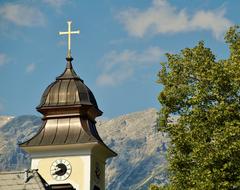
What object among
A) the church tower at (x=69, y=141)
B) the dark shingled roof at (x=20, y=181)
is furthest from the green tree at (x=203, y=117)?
the church tower at (x=69, y=141)

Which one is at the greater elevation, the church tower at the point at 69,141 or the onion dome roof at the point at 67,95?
the onion dome roof at the point at 67,95

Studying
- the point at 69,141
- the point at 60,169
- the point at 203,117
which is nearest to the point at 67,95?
the point at 69,141

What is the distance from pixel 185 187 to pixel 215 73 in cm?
578

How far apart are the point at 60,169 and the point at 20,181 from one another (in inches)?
333

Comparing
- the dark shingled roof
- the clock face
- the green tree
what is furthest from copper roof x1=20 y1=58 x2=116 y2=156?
the green tree

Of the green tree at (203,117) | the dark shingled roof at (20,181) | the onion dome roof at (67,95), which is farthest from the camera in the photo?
the onion dome roof at (67,95)

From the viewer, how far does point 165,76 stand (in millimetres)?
37750

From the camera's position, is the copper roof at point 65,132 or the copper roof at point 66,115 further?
the copper roof at point 66,115

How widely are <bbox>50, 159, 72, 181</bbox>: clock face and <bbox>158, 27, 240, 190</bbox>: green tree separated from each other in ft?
43.2

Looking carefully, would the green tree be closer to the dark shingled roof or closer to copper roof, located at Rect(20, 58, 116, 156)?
the dark shingled roof

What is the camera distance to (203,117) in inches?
1368

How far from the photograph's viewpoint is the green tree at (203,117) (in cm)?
3288

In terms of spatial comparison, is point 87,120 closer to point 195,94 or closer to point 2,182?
point 2,182

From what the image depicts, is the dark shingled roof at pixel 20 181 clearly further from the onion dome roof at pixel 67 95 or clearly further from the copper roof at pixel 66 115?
the onion dome roof at pixel 67 95
